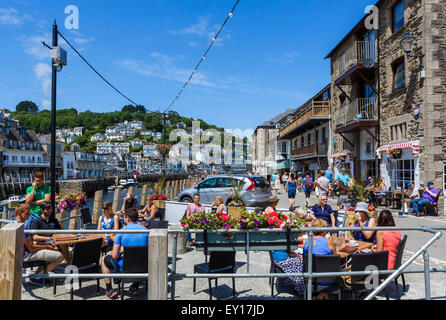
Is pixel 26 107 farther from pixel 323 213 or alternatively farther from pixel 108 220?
pixel 323 213

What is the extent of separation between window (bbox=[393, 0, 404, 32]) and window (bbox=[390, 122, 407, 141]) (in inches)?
187

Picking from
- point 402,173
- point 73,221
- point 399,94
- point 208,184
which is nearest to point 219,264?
point 73,221

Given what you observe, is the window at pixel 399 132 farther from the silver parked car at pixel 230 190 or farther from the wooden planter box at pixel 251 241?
the wooden planter box at pixel 251 241

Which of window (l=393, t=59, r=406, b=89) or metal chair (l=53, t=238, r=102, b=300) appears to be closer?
metal chair (l=53, t=238, r=102, b=300)

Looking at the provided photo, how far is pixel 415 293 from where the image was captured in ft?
17.1

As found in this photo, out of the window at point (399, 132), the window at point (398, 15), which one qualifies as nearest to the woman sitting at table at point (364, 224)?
the window at point (399, 132)

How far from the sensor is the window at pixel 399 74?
16.6m

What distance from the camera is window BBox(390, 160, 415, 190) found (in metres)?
15.6

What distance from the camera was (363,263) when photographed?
4277 millimetres

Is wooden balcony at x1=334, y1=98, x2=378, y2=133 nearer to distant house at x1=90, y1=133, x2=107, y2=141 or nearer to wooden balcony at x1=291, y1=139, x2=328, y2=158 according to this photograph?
wooden balcony at x1=291, y1=139, x2=328, y2=158

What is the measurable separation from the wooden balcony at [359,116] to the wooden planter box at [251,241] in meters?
16.1

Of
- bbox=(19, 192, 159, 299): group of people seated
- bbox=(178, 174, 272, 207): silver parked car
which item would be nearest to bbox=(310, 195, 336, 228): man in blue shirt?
bbox=(19, 192, 159, 299): group of people seated
